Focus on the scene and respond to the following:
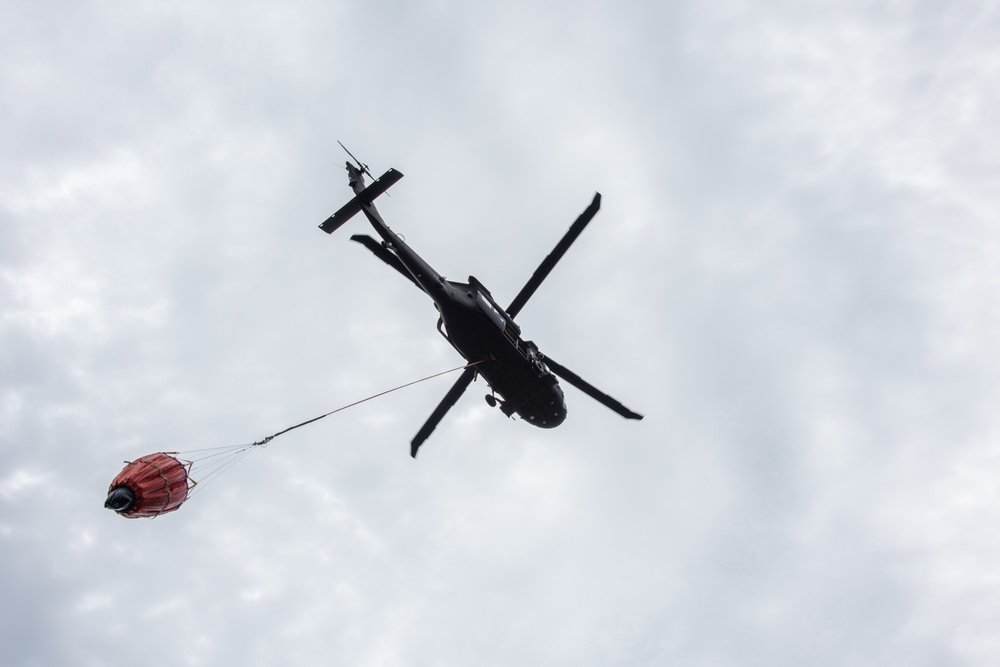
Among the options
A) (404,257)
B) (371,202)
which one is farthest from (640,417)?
(371,202)

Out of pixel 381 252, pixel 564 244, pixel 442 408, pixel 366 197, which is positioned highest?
pixel 366 197

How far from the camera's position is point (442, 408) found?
21062 millimetres

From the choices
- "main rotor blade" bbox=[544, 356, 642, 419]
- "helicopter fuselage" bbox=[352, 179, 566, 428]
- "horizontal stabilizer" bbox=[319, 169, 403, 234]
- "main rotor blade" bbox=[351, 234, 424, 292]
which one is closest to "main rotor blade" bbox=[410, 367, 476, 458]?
"helicopter fuselage" bbox=[352, 179, 566, 428]

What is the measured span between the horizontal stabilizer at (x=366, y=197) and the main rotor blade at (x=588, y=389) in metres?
6.81

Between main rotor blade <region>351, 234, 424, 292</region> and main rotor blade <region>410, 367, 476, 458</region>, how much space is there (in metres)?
3.72

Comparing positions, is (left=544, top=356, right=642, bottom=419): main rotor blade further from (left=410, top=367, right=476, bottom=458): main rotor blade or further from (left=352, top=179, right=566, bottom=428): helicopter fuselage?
(left=410, top=367, right=476, bottom=458): main rotor blade

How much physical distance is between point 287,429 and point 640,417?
11365mm

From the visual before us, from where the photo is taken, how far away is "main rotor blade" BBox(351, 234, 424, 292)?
17.2 metres

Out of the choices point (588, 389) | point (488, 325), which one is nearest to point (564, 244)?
point (488, 325)

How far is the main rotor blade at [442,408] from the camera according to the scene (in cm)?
2028

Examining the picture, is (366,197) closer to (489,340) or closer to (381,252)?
(381,252)

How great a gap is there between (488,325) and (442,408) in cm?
386

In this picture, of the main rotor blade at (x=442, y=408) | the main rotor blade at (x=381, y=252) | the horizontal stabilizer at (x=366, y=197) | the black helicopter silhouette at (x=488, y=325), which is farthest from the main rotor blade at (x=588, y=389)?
the horizontal stabilizer at (x=366, y=197)

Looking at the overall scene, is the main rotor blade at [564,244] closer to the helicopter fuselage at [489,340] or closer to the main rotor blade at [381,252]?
the helicopter fuselage at [489,340]
